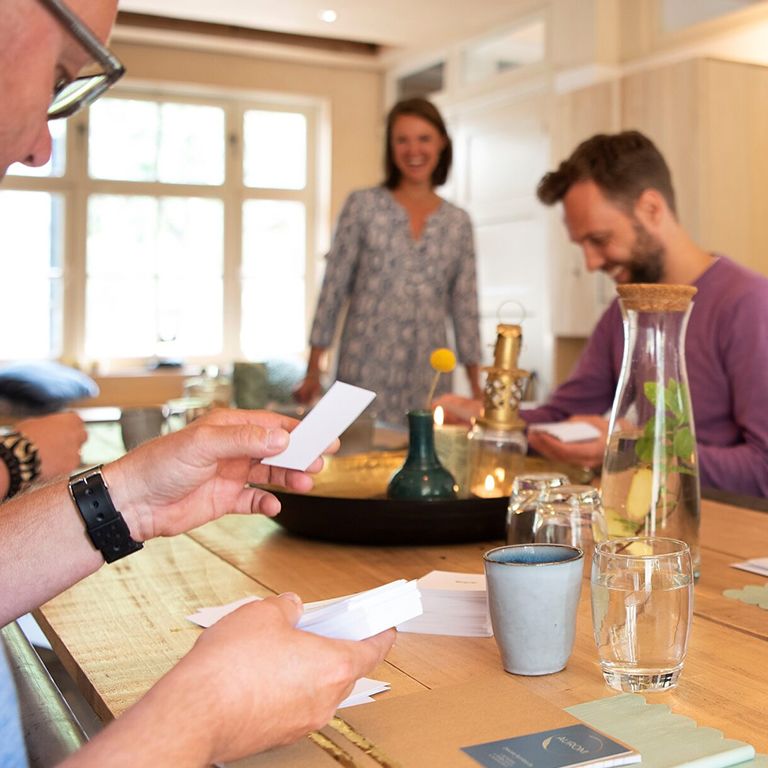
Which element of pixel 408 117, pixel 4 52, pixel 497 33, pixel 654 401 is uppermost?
pixel 497 33

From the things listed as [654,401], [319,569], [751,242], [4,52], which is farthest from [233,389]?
[751,242]

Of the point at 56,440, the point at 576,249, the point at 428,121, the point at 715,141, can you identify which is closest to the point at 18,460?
the point at 56,440

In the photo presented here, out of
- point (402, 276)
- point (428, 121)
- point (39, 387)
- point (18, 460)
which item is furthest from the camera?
point (39, 387)

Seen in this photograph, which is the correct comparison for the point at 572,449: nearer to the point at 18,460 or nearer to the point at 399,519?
the point at 399,519

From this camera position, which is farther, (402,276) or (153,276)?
(153,276)

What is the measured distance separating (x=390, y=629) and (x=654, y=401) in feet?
1.76

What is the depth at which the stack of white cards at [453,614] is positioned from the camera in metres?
1.03

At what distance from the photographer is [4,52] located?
840 mm

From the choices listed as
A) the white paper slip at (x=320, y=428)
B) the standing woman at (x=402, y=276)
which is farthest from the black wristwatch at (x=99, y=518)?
the standing woman at (x=402, y=276)

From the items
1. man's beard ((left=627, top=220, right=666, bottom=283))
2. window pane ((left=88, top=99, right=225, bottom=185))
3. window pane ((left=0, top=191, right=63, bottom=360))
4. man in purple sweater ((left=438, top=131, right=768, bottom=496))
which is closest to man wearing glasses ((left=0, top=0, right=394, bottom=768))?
man in purple sweater ((left=438, top=131, right=768, bottom=496))

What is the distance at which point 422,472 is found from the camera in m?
1.43

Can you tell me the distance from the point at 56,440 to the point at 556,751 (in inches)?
45.1

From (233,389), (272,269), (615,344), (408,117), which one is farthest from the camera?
(272,269)

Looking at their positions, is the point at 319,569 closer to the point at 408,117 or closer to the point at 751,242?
the point at 408,117
